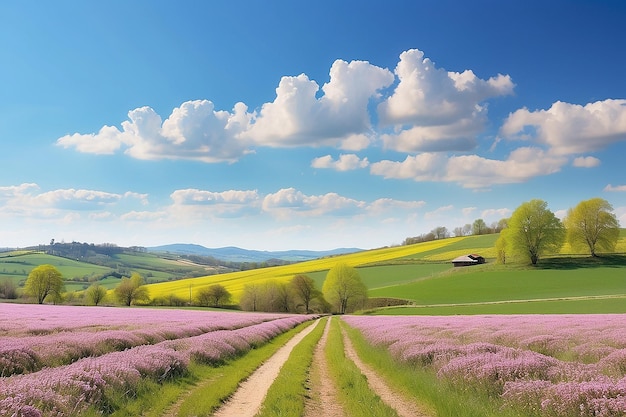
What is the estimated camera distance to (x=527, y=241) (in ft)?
319

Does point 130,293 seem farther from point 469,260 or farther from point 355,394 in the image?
point 355,394

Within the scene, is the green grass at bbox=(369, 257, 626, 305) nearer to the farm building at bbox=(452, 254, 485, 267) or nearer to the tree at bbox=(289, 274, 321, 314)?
the farm building at bbox=(452, 254, 485, 267)

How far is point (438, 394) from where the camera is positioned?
11.3 metres

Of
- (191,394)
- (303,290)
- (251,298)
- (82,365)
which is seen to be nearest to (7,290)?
(251,298)

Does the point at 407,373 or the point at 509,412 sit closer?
the point at 509,412

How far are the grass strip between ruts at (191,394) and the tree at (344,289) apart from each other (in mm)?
73007

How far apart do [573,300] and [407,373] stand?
2320 inches

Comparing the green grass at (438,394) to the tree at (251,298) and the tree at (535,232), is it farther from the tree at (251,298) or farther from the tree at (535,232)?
the tree at (535,232)

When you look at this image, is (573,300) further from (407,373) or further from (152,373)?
(152,373)

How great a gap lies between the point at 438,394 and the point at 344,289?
80.3 m

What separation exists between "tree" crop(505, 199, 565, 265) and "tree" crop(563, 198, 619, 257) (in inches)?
269

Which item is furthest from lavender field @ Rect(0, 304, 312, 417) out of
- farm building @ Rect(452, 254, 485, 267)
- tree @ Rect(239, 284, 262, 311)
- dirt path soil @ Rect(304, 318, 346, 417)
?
farm building @ Rect(452, 254, 485, 267)

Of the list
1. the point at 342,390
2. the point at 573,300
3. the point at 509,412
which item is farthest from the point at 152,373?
the point at 573,300

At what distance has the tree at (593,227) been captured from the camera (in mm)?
97812
